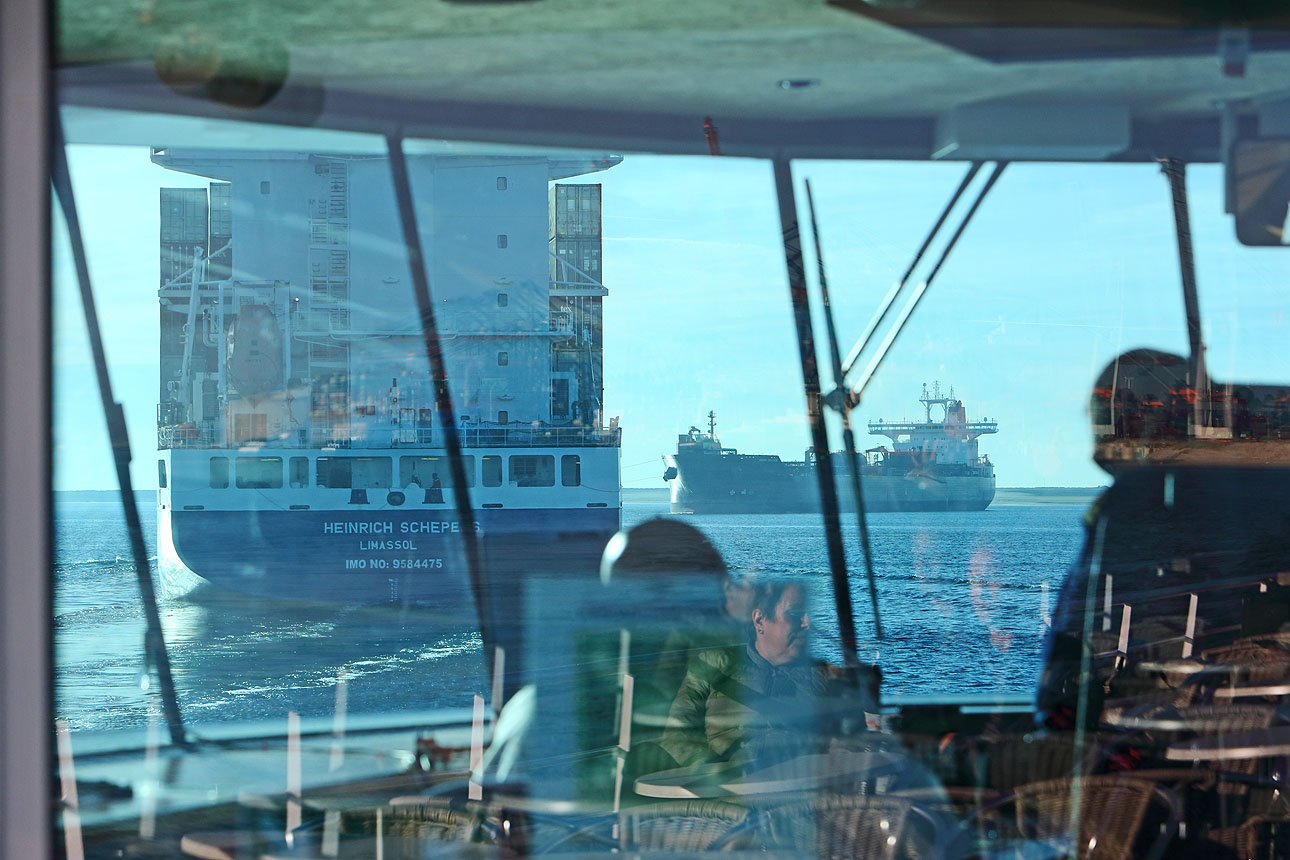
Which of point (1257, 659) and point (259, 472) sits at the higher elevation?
point (259, 472)

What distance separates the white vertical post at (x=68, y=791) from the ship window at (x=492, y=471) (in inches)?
363

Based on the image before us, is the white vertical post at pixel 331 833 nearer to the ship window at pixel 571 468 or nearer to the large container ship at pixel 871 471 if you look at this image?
the large container ship at pixel 871 471

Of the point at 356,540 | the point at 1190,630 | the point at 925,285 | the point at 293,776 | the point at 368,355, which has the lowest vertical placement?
the point at 356,540

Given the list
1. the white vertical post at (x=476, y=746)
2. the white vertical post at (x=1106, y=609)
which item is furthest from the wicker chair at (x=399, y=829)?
the white vertical post at (x=1106, y=609)

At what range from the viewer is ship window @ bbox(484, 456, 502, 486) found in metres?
10.4

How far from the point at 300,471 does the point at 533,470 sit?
8.60ft

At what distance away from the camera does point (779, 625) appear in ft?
9.43

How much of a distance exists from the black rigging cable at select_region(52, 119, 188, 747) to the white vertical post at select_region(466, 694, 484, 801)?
0.92 metres

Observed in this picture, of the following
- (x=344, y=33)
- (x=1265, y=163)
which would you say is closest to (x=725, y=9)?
(x=344, y=33)

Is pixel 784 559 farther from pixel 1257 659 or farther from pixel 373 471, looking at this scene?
pixel 1257 659

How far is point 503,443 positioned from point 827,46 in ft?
24.9

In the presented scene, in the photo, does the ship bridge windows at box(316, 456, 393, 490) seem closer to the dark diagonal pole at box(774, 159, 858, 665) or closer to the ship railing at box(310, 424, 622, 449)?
the ship railing at box(310, 424, 622, 449)

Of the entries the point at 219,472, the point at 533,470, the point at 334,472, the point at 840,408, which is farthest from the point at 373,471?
the point at 840,408

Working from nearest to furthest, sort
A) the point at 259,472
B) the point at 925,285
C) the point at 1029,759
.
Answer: the point at 1029,759 < the point at 925,285 < the point at 259,472
